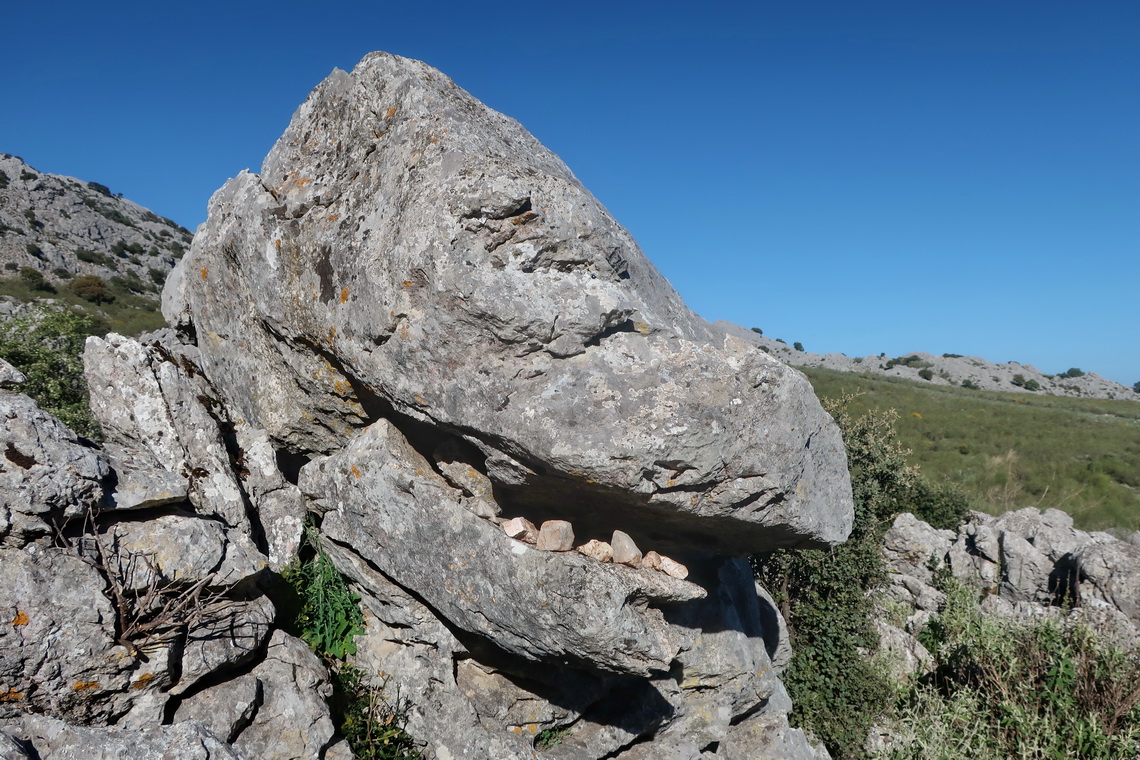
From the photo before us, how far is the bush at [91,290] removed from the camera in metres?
37.8

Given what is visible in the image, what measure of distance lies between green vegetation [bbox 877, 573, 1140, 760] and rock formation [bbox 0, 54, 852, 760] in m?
4.37

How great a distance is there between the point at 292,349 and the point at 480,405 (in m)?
2.47

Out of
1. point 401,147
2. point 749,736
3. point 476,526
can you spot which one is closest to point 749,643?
→ point 749,736

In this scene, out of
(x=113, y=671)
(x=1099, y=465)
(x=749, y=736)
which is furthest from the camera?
(x=1099, y=465)

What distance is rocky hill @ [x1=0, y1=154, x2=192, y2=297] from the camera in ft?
139

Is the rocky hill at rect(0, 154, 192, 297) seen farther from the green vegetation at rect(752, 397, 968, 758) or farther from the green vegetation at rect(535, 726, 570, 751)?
the green vegetation at rect(535, 726, 570, 751)

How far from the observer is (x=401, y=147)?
6.36 metres

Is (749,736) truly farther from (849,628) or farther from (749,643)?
(849,628)

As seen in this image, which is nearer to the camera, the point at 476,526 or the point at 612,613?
the point at 612,613

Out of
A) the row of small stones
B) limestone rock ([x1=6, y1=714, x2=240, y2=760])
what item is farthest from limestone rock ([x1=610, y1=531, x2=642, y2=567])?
limestone rock ([x1=6, y1=714, x2=240, y2=760])

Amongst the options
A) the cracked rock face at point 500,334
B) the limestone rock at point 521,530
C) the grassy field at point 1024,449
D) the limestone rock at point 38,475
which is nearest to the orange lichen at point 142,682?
the limestone rock at point 38,475

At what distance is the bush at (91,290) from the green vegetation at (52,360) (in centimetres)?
3244

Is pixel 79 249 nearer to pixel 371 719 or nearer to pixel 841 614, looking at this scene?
pixel 371 719

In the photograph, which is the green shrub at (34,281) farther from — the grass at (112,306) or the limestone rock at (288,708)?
the limestone rock at (288,708)
